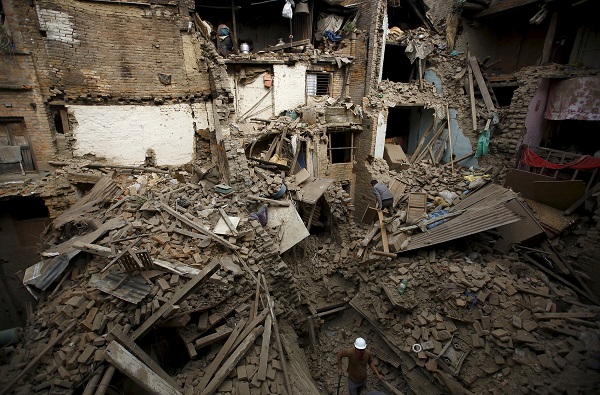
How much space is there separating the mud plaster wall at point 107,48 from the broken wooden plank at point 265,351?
8.44 meters

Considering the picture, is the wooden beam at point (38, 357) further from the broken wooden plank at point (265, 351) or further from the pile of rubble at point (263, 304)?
the broken wooden plank at point (265, 351)

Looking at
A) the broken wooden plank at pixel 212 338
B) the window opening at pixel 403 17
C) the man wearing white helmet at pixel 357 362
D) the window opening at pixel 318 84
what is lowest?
the man wearing white helmet at pixel 357 362

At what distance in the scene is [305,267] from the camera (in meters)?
9.52

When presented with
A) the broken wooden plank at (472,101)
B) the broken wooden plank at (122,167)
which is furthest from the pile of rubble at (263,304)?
the broken wooden plank at (472,101)

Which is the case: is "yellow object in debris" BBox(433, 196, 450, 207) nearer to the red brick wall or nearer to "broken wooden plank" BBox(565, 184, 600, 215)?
"broken wooden plank" BBox(565, 184, 600, 215)

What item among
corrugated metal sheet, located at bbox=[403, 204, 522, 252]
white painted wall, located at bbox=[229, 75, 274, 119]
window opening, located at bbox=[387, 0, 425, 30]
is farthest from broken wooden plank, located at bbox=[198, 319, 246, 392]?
window opening, located at bbox=[387, 0, 425, 30]

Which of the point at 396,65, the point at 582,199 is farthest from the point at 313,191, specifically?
the point at 396,65

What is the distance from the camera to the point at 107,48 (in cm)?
842

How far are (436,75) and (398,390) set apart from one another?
13.3 metres

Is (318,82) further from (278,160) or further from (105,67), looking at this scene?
(105,67)

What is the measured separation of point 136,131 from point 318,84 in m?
8.33

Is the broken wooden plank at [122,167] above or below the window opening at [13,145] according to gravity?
below

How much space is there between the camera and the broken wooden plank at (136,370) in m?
3.96

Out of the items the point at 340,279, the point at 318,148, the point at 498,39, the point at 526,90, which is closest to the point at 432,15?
the point at 498,39
